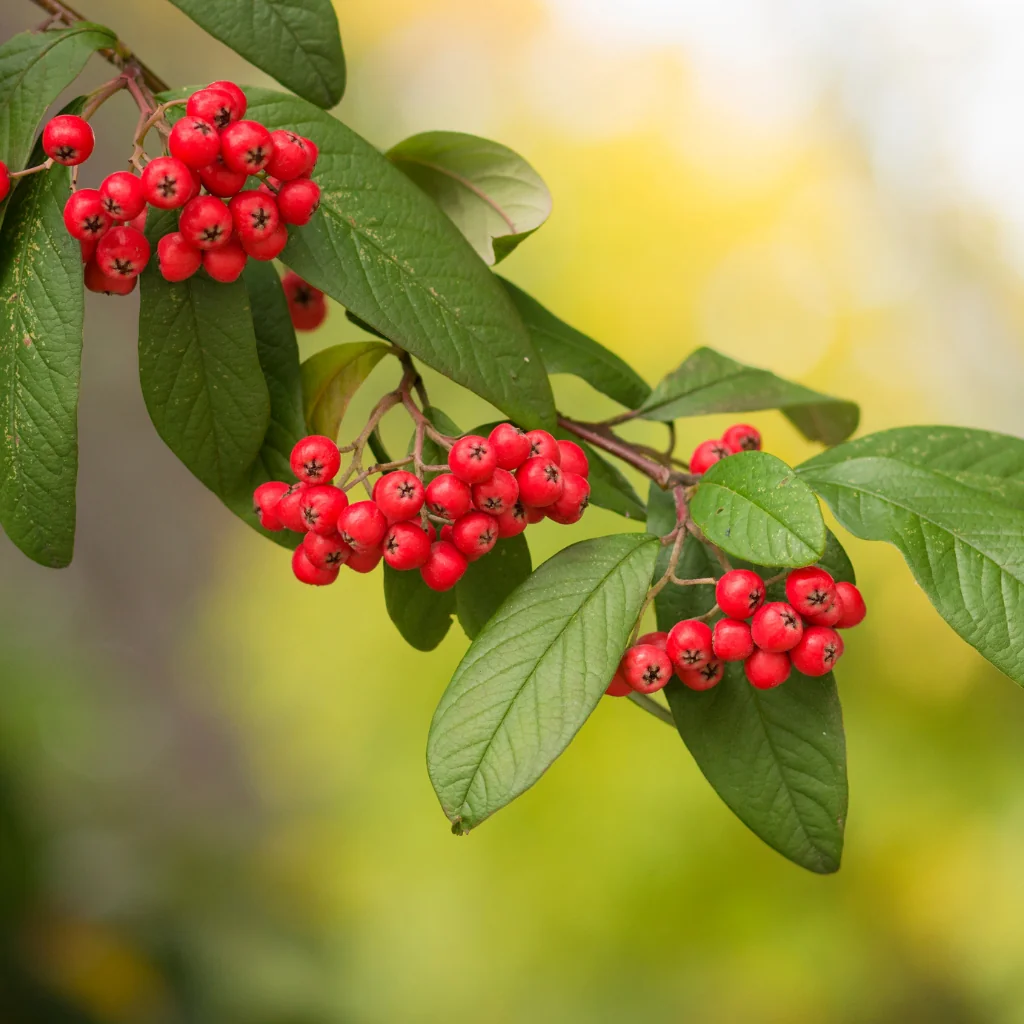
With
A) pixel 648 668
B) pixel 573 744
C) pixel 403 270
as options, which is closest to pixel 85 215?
pixel 403 270

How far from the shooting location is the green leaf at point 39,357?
617 millimetres

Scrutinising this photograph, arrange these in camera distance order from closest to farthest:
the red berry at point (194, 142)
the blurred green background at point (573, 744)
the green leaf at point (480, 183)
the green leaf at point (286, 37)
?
the red berry at point (194, 142) < the green leaf at point (286, 37) < the green leaf at point (480, 183) < the blurred green background at point (573, 744)

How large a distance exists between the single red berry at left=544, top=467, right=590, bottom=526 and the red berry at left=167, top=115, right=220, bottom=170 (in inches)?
10.5

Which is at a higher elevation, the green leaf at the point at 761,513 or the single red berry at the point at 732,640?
the green leaf at the point at 761,513

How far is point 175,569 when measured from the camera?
2996 mm

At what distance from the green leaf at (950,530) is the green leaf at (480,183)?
0.28 metres

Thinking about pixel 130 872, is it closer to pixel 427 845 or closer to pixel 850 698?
pixel 427 845

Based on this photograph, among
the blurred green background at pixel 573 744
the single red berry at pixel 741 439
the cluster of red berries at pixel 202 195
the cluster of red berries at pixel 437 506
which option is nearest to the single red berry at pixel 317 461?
the cluster of red berries at pixel 437 506

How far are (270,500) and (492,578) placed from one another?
0.54ft

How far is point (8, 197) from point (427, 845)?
85.2 inches

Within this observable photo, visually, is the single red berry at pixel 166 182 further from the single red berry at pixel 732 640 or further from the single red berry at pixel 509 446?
the single red berry at pixel 732 640

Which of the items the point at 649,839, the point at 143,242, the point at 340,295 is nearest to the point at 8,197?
the point at 143,242

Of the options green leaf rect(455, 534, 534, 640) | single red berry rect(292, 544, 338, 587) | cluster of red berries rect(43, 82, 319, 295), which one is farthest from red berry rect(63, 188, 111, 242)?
green leaf rect(455, 534, 534, 640)

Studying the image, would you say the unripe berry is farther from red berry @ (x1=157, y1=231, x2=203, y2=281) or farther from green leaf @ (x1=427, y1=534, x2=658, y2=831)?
red berry @ (x1=157, y1=231, x2=203, y2=281)
